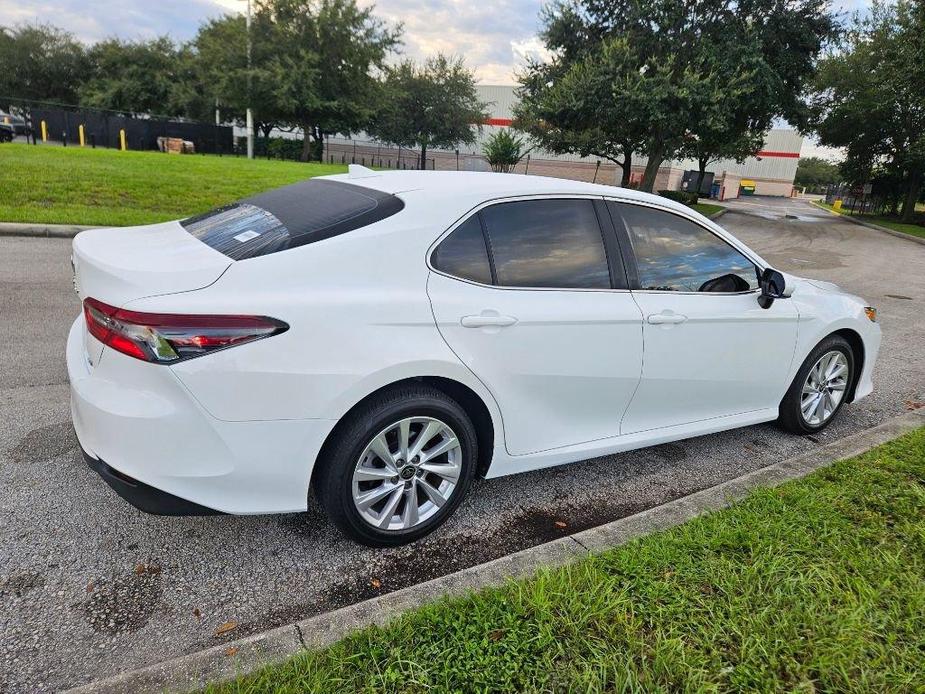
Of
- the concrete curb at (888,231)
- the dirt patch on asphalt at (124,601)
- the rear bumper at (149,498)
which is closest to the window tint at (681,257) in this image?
the rear bumper at (149,498)

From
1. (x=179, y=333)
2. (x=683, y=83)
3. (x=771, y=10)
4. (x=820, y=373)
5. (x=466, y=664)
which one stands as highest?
(x=771, y=10)

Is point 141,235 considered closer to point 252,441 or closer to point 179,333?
point 179,333

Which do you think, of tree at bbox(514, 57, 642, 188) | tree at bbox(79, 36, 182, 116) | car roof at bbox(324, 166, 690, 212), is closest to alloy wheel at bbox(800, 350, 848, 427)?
car roof at bbox(324, 166, 690, 212)

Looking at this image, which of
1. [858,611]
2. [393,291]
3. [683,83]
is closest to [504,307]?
[393,291]

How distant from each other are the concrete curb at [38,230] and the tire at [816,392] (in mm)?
9793

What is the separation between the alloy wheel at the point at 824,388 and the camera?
416 cm

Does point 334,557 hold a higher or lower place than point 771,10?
lower

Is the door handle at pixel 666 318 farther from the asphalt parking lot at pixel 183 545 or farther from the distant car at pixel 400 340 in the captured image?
the asphalt parking lot at pixel 183 545

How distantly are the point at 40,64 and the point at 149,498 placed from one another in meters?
64.4

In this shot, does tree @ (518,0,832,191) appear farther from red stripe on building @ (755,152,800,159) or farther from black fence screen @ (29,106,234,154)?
red stripe on building @ (755,152,800,159)

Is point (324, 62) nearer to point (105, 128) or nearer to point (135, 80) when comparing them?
point (105, 128)

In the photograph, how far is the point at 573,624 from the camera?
2.13 metres

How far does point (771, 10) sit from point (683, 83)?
532 cm

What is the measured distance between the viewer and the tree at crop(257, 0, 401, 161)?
3547cm
